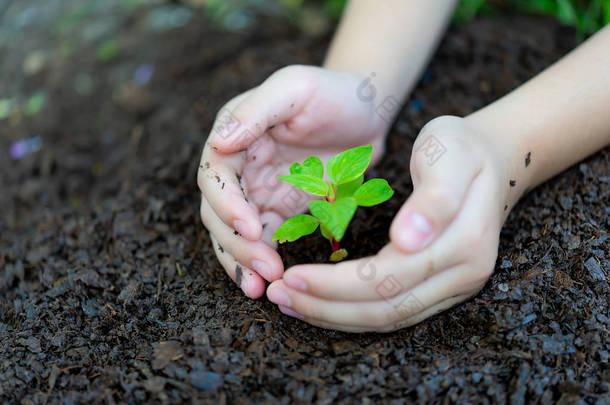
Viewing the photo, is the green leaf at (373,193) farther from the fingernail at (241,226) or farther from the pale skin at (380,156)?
the fingernail at (241,226)

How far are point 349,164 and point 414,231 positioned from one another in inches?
12.2

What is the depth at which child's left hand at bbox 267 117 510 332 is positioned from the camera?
1.31 meters

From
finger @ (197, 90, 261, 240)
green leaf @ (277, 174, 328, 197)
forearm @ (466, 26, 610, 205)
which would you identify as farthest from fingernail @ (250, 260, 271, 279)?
forearm @ (466, 26, 610, 205)

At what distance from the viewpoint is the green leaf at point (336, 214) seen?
133 cm

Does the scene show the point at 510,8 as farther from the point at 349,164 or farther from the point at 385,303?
the point at 385,303

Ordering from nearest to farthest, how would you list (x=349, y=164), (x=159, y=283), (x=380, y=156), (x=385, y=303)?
1. (x=385, y=303)
2. (x=349, y=164)
3. (x=159, y=283)
4. (x=380, y=156)

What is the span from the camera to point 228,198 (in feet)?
4.96

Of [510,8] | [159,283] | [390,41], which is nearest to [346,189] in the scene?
[159,283]

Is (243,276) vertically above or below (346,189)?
below

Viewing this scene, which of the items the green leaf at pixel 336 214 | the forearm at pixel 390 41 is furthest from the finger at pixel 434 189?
the forearm at pixel 390 41

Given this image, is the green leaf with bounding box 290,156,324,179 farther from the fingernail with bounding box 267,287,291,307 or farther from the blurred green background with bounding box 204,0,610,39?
the blurred green background with bounding box 204,0,610,39

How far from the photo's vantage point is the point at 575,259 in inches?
64.2

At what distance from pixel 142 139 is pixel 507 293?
191cm

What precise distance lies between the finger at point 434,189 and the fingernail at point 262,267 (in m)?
0.41
